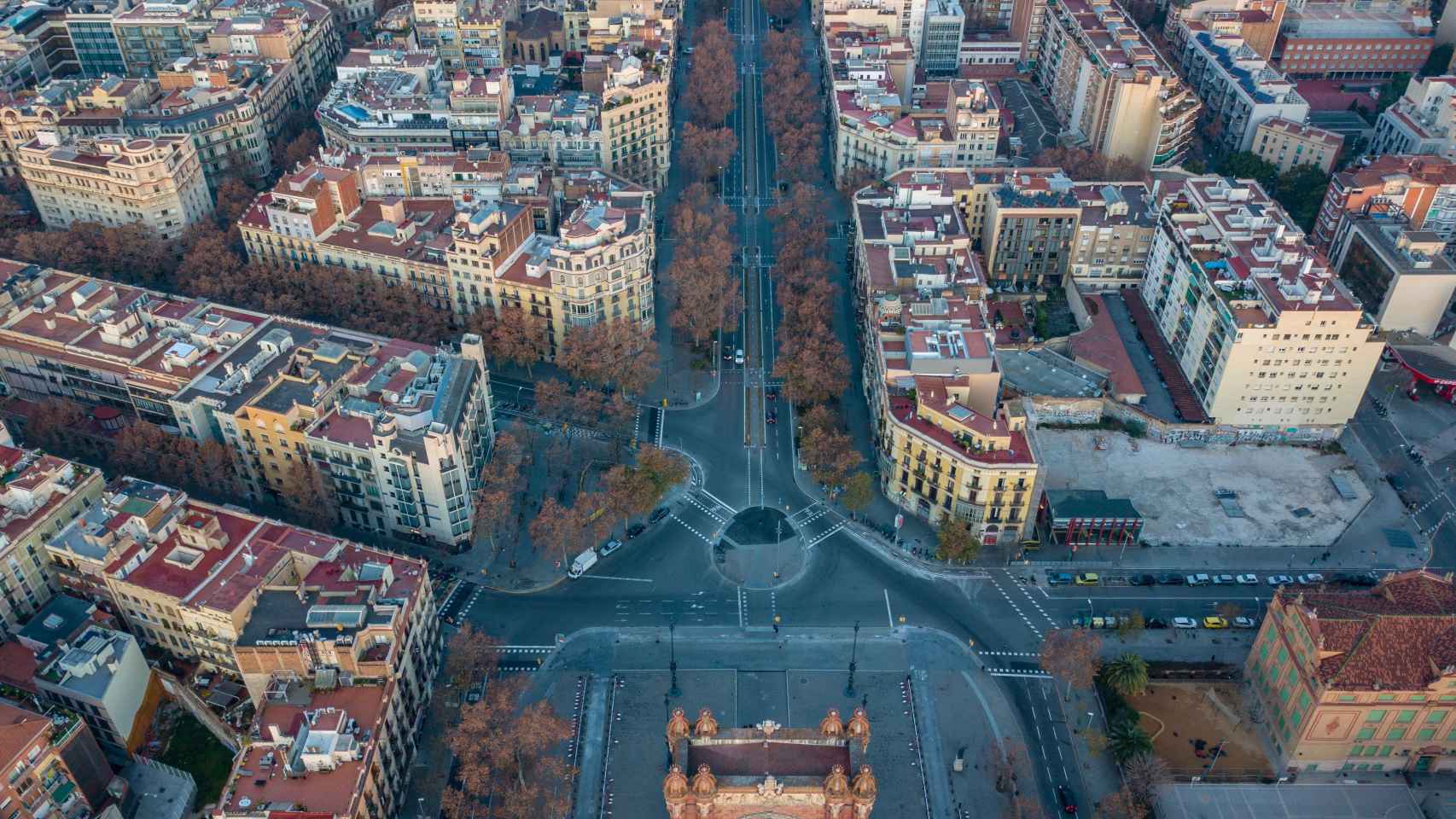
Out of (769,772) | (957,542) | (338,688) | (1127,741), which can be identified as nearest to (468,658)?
(338,688)

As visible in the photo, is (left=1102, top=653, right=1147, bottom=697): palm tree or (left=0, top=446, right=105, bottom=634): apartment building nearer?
(left=0, top=446, right=105, bottom=634): apartment building

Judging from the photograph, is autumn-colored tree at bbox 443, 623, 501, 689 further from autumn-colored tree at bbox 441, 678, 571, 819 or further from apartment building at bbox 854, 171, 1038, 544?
apartment building at bbox 854, 171, 1038, 544

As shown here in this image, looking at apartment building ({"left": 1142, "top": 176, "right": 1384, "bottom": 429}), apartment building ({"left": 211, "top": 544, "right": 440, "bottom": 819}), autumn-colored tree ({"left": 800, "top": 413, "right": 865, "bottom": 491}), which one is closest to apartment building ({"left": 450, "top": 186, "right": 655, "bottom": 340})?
autumn-colored tree ({"left": 800, "top": 413, "right": 865, "bottom": 491})

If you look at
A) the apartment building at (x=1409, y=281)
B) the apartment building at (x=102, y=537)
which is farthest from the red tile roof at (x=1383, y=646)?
the apartment building at (x=102, y=537)

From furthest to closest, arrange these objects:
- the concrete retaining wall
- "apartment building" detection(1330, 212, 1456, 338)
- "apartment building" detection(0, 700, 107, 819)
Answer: "apartment building" detection(1330, 212, 1456, 338) → the concrete retaining wall → "apartment building" detection(0, 700, 107, 819)

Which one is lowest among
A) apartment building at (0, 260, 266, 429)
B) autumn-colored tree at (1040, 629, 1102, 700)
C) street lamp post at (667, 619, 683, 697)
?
street lamp post at (667, 619, 683, 697)

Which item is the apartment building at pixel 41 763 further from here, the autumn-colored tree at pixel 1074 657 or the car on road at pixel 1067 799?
the autumn-colored tree at pixel 1074 657

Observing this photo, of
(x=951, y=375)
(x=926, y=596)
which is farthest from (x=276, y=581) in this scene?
(x=951, y=375)
